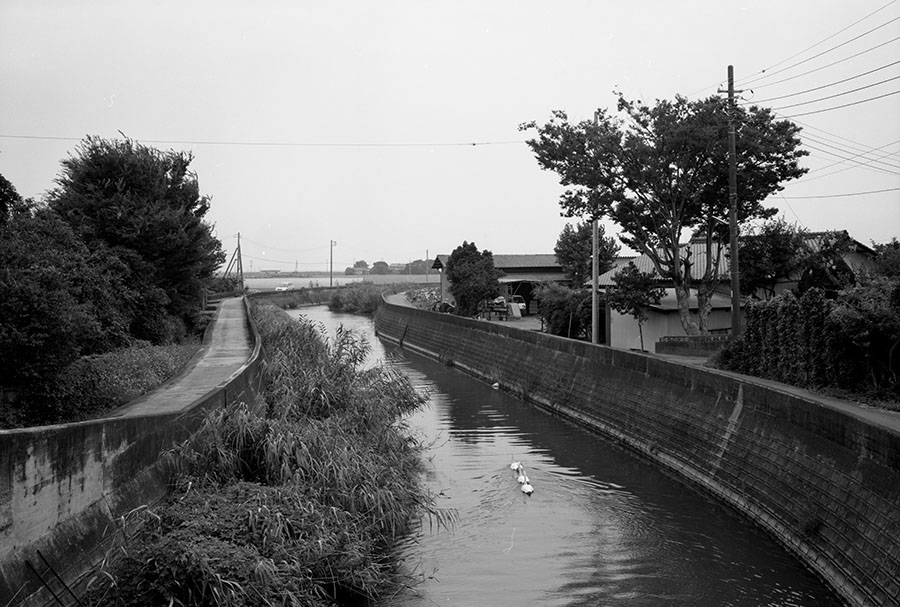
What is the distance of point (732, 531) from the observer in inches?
553

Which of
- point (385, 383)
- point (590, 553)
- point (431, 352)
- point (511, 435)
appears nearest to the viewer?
point (590, 553)

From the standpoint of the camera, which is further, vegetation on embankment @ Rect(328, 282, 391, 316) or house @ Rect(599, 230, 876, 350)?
vegetation on embankment @ Rect(328, 282, 391, 316)

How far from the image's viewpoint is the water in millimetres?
11453

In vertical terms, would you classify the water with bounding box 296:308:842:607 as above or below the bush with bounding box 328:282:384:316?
below

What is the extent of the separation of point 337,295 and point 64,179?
58825 millimetres

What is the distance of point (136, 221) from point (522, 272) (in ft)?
136

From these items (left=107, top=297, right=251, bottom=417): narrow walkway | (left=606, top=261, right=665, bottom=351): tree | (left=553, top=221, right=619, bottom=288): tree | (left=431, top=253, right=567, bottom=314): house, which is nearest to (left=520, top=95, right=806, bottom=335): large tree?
(left=606, top=261, right=665, bottom=351): tree

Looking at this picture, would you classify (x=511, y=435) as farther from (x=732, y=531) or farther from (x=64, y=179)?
(x=64, y=179)

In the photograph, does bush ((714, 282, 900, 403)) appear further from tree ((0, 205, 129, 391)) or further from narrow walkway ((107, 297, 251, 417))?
tree ((0, 205, 129, 391))

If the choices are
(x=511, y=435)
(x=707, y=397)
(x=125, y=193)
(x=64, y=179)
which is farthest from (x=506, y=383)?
(x=64, y=179)

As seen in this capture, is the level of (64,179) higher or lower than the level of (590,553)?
higher

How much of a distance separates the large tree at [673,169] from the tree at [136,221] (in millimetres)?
14359

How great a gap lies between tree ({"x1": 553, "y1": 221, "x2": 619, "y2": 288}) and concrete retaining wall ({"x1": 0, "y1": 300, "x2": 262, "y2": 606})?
42.7 meters

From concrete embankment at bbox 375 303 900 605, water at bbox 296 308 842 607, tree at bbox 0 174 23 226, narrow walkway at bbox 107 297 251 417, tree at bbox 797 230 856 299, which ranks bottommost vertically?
water at bbox 296 308 842 607
